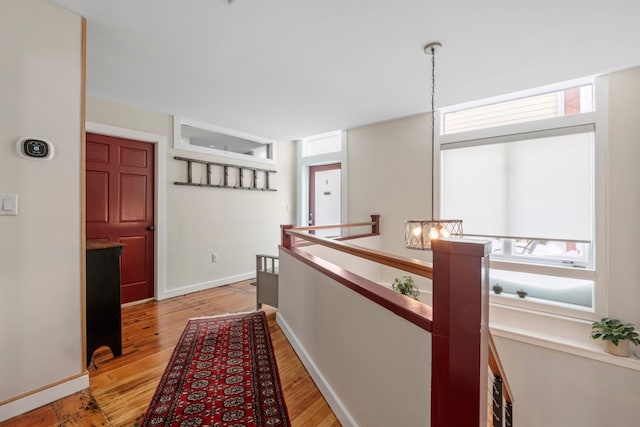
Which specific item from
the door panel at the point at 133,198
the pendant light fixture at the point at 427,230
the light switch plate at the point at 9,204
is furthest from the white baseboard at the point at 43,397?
the pendant light fixture at the point at 427,230

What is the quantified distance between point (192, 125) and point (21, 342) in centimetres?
299

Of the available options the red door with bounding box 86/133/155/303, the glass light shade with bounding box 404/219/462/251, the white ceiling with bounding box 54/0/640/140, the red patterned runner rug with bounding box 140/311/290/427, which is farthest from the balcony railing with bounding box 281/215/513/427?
the red door with bounding box 86/133/155/303

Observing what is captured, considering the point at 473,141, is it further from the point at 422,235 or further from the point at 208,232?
the point at 208,232

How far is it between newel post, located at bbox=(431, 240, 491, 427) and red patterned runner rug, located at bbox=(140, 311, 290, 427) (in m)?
1.08

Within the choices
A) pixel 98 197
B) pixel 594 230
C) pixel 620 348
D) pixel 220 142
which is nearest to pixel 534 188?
pixel 594 230

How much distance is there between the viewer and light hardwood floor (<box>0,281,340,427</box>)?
1495 millimetres

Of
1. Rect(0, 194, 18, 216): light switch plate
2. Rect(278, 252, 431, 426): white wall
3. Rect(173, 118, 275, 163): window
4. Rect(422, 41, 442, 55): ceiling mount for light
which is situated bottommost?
Rect(278, 252, 431, 426): white wall

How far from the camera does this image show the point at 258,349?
2.22 m

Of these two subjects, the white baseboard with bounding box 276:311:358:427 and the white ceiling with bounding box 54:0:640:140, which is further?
the white ceiling with bounding box 54:0:640:140

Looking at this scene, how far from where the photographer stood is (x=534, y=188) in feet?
9.40

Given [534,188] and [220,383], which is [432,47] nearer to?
[534,188]

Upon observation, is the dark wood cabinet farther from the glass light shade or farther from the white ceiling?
the glass light shade

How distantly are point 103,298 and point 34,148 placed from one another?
1.13 m

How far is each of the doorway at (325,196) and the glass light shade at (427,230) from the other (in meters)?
2.85
